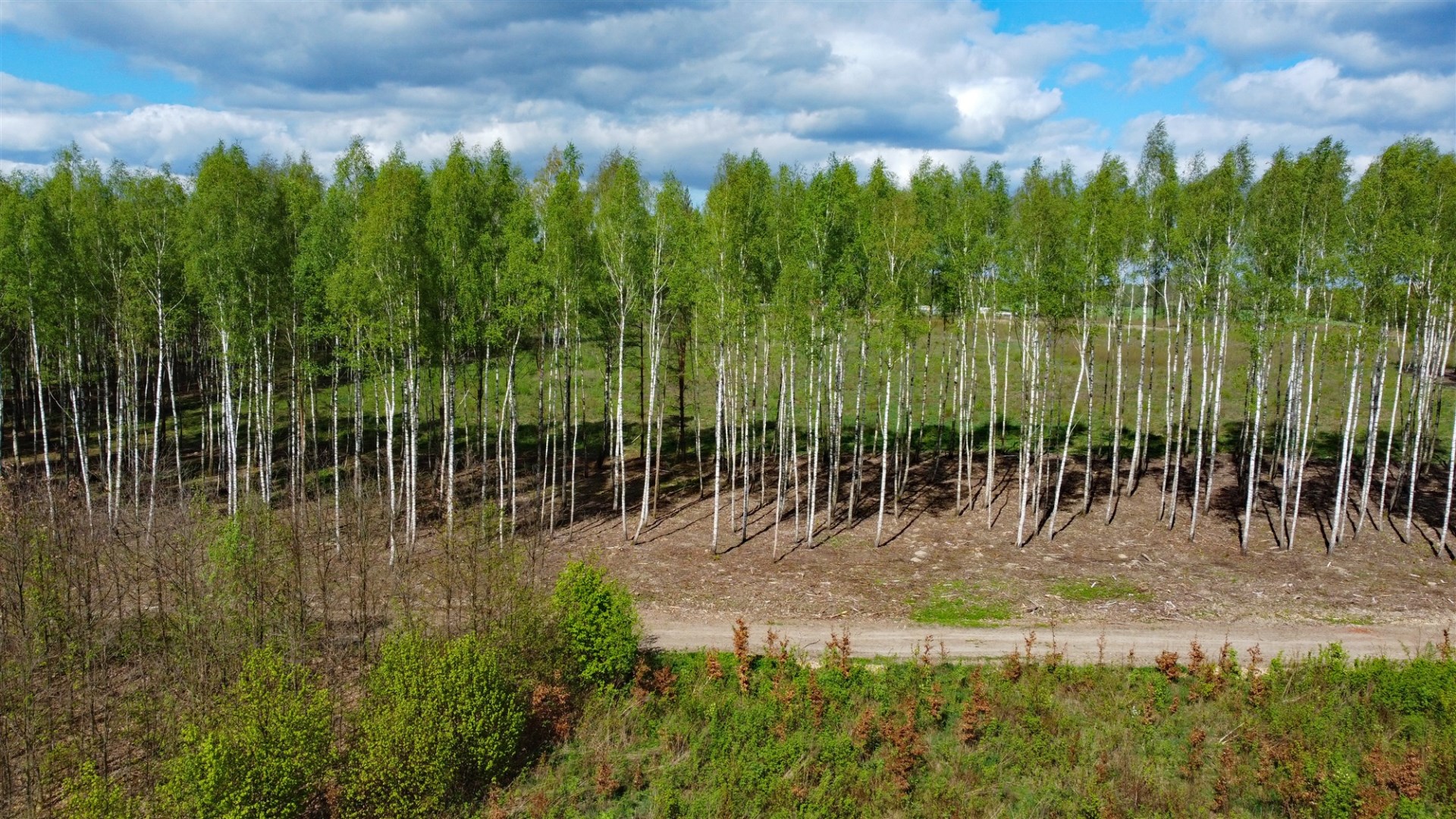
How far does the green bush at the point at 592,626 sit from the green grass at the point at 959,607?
8.66 metres

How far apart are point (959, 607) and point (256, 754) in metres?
17.1

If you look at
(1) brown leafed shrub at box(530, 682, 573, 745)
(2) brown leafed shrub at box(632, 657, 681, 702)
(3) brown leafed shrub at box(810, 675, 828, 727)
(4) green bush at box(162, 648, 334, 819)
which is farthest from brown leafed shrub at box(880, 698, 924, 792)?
(4) green bush at box(162, 648, 334, 819)

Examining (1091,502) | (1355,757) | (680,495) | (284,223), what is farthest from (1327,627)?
(284,223)

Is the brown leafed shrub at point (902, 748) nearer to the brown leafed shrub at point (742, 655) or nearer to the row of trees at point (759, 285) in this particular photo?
the brown leafed shrub at point (742, 655)

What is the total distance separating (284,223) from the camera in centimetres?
2914

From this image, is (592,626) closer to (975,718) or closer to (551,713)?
(551,713)

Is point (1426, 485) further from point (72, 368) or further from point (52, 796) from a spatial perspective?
point (72, 368)

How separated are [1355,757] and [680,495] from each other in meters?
23.9

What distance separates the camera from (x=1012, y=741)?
51.8 feet

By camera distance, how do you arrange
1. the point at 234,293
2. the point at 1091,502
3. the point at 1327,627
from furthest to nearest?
the point at 1091,502 < the point at 234,293 < the point at 1327,627

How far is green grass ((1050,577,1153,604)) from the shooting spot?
74.9ft

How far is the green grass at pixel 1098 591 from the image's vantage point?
22844 mm

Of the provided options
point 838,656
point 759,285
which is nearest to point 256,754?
point 838,656

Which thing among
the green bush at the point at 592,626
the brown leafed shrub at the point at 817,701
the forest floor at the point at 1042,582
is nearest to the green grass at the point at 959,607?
the forest floor at the point at 1042,582
